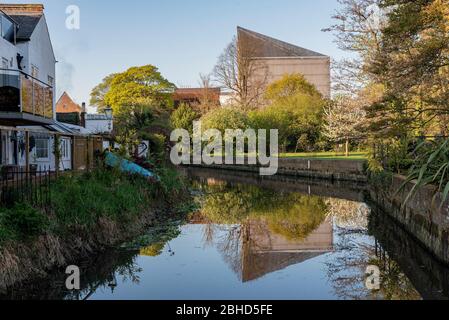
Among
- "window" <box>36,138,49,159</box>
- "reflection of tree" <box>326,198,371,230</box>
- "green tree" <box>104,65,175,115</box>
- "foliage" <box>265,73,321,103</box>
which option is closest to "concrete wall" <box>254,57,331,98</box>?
"foliage" <box>265,73,321,103</box>

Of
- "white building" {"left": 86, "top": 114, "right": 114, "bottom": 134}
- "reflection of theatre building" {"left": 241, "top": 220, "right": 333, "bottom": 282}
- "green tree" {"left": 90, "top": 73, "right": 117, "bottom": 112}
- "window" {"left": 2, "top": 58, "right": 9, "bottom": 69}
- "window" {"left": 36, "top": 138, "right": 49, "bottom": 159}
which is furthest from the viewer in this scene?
"green tree" {"left": 90, "top": 73, "right": 117, "bottom": 112}

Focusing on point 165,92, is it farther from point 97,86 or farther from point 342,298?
point 342,298

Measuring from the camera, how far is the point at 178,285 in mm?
8555

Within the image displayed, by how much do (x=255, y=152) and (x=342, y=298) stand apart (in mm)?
34527

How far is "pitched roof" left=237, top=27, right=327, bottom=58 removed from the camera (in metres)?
60.2

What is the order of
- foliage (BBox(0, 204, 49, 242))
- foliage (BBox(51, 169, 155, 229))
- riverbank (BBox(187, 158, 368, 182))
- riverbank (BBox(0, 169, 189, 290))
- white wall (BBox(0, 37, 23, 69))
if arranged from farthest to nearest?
riverbank (BBox(187, 158, 368, 182)), white wall (BBox(0, 37, 23, 69)), foliage (BBox(51, 169, 155, 229)), foliage (BBox(0, 204, 49, 242)), riverbank (BBox(0, 169, 189, 290))

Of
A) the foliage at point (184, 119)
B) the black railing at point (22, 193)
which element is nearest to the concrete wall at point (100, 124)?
the foliage at point (184, 119)

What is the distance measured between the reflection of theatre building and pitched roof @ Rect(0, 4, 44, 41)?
13272 mm

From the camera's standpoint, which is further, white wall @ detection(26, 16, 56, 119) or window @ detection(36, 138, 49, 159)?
window @ detection(36, 138, 49, 159)

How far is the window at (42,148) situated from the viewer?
22.2 metres

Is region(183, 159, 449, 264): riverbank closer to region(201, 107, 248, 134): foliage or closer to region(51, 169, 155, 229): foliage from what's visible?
region(51, 169, 155, 229): foliage

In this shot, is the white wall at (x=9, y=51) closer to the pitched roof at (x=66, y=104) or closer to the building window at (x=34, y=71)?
the building window at (x=34, y=71)

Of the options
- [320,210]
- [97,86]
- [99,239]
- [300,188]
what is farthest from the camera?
[97,86]
